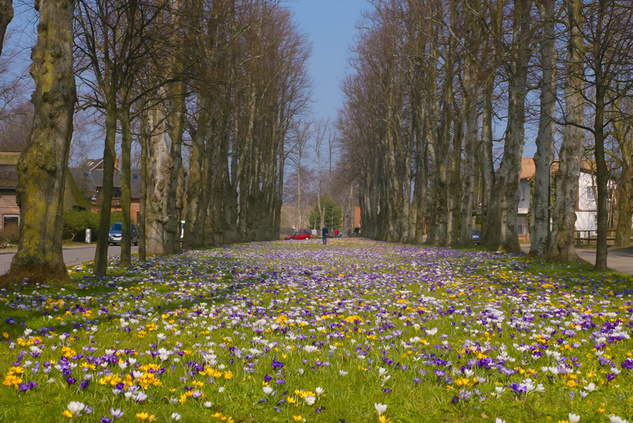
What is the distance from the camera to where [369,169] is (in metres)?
57.7

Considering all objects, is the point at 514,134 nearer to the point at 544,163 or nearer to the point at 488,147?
the point at 544,163

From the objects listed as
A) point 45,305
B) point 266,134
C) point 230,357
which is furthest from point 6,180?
point 230,357

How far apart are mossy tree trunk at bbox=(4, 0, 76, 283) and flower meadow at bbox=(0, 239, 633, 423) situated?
0.70 m

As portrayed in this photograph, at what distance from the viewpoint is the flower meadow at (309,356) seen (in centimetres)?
356

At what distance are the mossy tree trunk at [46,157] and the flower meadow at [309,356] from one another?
2.30 ft

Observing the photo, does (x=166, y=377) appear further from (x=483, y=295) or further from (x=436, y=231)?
(x=436, y=231)

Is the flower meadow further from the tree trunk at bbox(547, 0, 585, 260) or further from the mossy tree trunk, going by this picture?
the tree trunk at bbox(547, 0, 585, 260)

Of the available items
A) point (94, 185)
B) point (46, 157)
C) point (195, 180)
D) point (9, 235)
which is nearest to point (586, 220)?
point (195, 180)

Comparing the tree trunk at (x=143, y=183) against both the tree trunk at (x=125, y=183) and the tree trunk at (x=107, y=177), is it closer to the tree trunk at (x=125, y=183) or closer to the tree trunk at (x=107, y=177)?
the tree trunk at (x=125, y=183)

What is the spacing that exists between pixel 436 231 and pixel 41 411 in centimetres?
3295

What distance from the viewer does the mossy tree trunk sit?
882 cm

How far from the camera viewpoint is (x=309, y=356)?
16.1ft

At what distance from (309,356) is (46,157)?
6.40 m

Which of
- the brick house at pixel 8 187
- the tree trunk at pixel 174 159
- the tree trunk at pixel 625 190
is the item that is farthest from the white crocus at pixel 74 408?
the brick house at pixel 8 187
